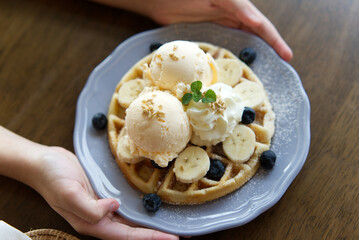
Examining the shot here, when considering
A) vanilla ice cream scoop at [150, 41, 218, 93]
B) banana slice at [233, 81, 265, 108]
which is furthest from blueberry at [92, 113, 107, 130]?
banana slice at [233, 81, 265, 108]

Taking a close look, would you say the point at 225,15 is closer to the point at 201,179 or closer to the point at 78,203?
the point at 201,179

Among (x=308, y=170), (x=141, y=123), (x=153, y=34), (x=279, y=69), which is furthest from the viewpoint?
(x=153, y=34)

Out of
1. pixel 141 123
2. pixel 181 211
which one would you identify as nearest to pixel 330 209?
pixel 181 211

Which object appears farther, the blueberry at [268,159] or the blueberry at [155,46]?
the blueberry at [155,46]

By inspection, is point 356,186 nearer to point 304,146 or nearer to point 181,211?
point 304,146

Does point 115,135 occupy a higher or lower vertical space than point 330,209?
lower

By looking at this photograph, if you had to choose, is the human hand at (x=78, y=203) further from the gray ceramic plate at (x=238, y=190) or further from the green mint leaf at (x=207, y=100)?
the green mint leaf at (x=207, y=100)

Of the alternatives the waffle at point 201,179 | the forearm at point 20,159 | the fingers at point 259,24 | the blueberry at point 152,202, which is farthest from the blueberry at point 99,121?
the fingers at point 259,24
